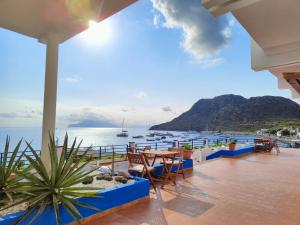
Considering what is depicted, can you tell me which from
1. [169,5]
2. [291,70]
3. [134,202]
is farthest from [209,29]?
[134,202]

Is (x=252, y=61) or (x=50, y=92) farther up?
(x=252, y=61)

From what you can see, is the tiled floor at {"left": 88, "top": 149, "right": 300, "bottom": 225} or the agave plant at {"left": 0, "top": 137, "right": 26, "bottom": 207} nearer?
the agave plant at {"left": 0, "top": 137, "right": 26, "bottom": 207}

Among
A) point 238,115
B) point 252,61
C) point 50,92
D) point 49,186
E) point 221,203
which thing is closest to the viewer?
point 49,186

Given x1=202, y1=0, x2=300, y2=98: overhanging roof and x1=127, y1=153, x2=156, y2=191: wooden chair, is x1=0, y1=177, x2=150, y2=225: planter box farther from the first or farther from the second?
x1=202, y1=0, x2=300, y2=98: overhanging roof

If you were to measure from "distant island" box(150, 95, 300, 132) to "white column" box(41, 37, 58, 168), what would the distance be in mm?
20870

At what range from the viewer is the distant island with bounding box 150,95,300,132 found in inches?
955

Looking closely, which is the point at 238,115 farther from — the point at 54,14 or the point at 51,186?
the point at 51,186

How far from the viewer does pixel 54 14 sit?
3.30 meters

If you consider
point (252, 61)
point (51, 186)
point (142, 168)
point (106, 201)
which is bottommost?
point (106, 201)

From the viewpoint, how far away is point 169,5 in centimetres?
1045

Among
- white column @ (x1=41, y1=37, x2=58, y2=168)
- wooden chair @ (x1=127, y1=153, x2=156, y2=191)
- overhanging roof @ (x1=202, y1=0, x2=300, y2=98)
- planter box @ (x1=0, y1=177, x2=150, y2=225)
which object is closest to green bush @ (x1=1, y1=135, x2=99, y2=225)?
planter box @ (x1=0, y1=177, x2=150, y2=225)

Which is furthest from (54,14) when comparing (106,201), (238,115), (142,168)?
(238,115)

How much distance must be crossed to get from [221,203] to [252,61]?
10.6 ft

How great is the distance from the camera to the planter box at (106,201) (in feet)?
8.00
